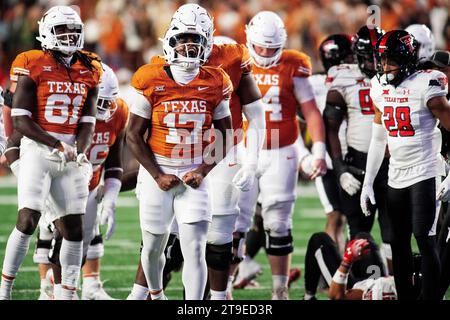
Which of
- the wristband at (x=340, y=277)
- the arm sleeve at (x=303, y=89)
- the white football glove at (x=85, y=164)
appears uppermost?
the arm sleeve at (x=303, y=89)

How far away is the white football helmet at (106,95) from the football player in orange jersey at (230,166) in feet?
2.43

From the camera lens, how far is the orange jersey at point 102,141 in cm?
712

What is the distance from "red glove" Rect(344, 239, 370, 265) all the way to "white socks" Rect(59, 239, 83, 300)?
1.51m

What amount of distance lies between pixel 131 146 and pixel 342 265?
4.81ft

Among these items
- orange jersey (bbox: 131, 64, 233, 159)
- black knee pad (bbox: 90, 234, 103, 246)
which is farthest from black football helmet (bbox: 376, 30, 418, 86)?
black knee pad (bbox: 90, 234, 103, 246)

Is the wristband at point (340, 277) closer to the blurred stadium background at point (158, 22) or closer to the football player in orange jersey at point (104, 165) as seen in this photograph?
the football player in orange jersey at point (104, 165)

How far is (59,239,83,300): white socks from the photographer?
6.51 meters

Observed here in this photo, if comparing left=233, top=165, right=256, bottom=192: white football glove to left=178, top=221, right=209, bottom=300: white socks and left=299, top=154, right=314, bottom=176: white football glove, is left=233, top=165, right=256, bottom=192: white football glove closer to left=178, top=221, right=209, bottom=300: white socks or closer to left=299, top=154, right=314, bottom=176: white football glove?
left=178, top=221, right=209, bottom=300: white socks

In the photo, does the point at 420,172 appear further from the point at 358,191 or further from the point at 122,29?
the point at 122,29

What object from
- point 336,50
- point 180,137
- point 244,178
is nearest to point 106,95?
point 180,137

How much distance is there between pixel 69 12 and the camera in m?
6.55

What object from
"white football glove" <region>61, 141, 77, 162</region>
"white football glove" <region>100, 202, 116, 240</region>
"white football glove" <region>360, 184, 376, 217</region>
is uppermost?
"white football glove" <region>61, 141, 77, 162</region>

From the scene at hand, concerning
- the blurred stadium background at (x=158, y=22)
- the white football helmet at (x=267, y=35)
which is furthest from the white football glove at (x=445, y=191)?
the blurred stadium background at (x=158, y=22)

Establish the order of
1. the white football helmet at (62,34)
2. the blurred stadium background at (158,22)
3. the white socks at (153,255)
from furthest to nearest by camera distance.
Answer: the blurred stadium background at (158,22), the white football helmet at (62,34), the white socks at (153,255)
